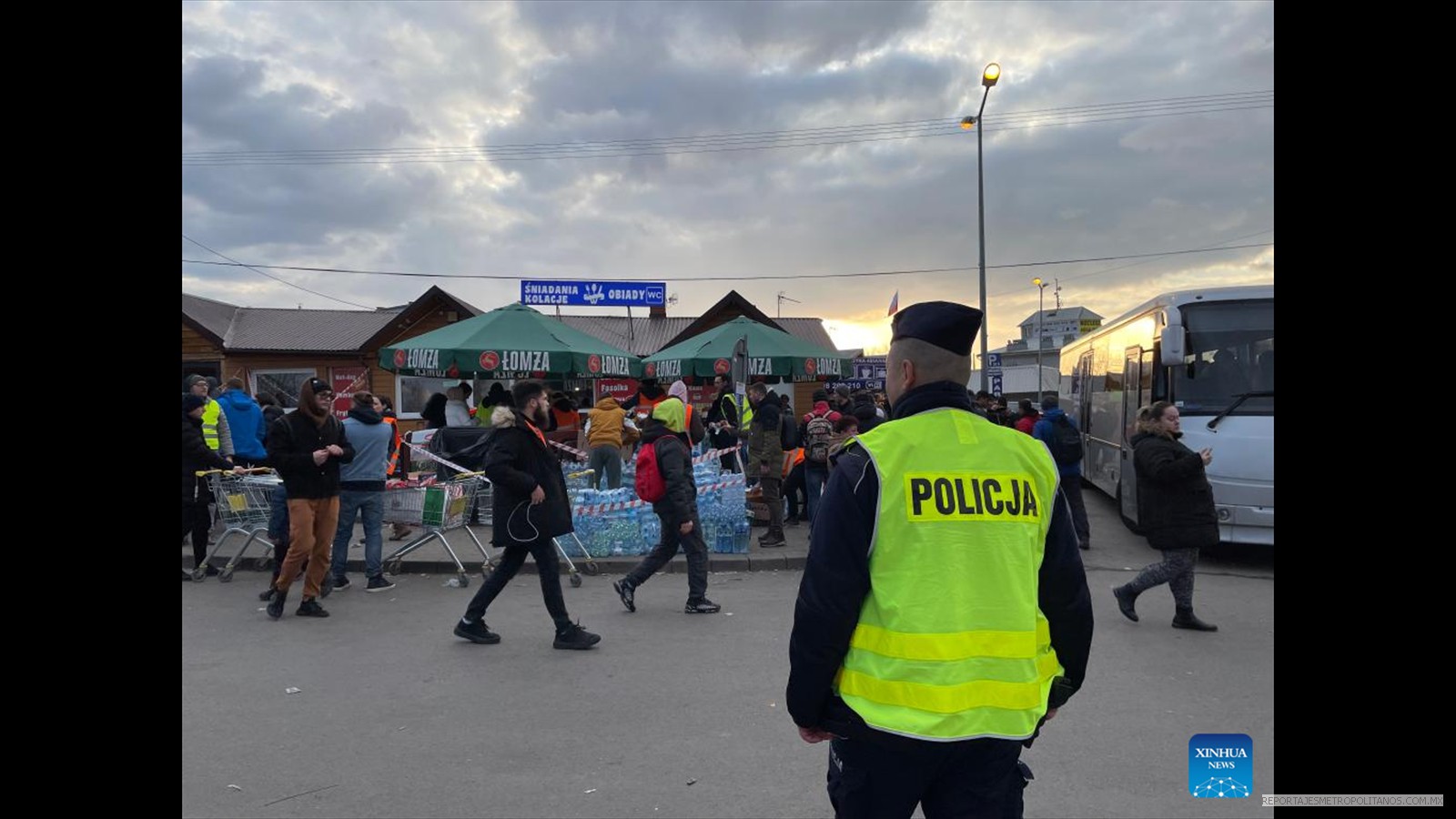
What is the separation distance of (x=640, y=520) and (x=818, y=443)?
92.9 inches

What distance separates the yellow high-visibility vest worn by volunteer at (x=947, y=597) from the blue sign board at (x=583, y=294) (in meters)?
21.7

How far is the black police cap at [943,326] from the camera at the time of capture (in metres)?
2.27

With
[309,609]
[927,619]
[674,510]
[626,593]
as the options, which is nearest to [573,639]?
[626,593]

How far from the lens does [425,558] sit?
9.32 m

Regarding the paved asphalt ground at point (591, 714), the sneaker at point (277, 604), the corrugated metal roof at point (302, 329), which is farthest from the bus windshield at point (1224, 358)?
the corrugated metal roof at point (302, 329)

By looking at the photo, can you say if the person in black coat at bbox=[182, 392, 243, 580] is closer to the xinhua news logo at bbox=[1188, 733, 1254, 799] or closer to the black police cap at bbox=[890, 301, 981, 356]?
the black police cap at bbox=[890, 301, 981, 356]

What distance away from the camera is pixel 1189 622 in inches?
259

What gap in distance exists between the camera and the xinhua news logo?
3.81 m

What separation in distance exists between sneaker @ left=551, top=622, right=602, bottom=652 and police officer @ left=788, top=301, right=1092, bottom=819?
4191 mm

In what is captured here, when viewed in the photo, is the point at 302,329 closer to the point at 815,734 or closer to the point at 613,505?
the point at 613,505

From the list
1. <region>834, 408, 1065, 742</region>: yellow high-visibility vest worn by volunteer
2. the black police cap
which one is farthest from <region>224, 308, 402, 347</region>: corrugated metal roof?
<region>834, 408, 1065, 742</region>: yellow high-visibility vest worn by volunteer
